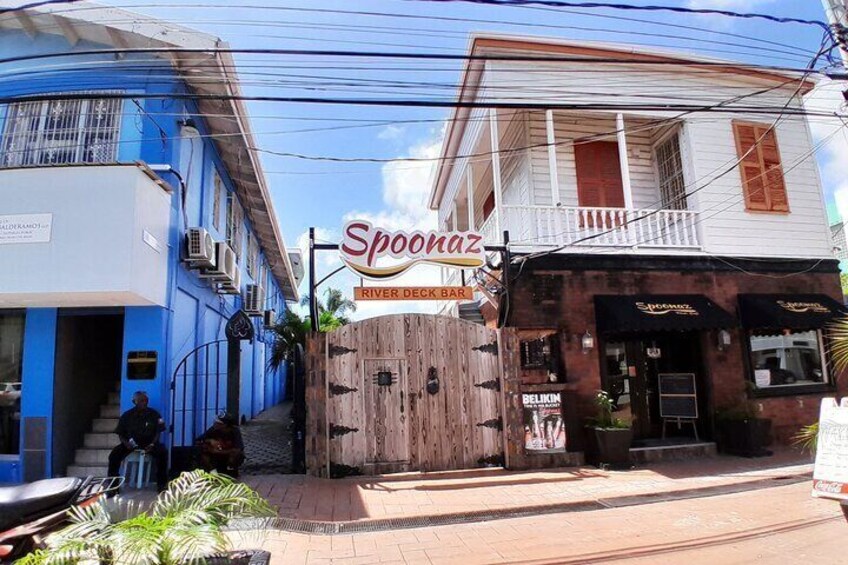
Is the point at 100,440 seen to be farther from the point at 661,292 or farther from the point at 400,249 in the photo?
the point at 661,292

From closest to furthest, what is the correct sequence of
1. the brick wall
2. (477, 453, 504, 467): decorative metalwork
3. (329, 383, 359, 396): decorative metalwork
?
(329, 383, 359, 396): decorative metalwork, (477, 453, 504, 467): decorative metalwork, the brick wall

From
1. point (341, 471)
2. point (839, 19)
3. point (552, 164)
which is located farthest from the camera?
point (552, 164)

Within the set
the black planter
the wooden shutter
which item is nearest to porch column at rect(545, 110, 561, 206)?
the wooden shutter

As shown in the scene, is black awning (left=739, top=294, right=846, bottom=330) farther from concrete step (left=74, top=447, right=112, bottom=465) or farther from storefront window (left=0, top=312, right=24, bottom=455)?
storefront window (left=0, top=312, right=24, bottom=455)

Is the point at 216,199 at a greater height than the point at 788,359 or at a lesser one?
greater

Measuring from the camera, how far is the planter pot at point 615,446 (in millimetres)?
8008

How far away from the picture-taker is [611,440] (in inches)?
316

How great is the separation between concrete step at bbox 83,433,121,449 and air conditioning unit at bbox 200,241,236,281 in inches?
118

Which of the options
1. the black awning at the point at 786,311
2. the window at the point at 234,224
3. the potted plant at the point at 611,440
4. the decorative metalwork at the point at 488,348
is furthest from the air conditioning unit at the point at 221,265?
the black awning at the point at 786,311

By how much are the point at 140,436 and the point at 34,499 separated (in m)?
3.06

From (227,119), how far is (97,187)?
10.5ft

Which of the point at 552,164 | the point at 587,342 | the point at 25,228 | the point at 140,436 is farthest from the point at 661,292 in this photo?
the point at 25,228

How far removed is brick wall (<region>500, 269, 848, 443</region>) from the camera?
8.91 metres

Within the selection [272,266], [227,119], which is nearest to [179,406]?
[227,119]
